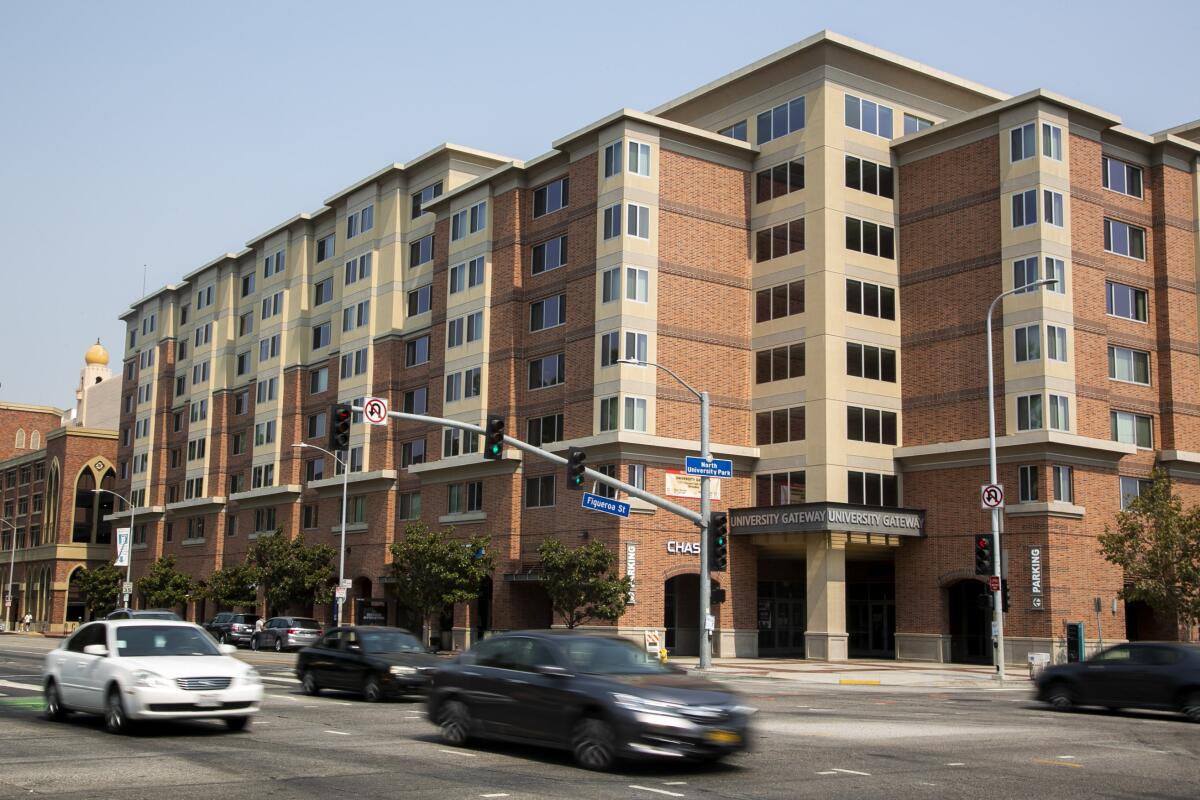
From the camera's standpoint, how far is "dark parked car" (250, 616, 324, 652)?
5406 cm

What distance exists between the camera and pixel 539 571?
165 feet

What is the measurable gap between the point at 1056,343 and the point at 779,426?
11.2 meters

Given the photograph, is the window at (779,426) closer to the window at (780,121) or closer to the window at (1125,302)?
the window at (780,121)

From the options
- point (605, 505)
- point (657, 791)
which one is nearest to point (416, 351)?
point (605, 505)

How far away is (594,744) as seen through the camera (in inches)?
552

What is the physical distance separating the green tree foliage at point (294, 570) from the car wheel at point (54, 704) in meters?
45.3

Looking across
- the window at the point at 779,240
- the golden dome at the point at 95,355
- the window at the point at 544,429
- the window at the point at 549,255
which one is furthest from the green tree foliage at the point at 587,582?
the golden dome at the point at 95,355

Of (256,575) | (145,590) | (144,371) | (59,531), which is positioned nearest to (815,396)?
(256,575)

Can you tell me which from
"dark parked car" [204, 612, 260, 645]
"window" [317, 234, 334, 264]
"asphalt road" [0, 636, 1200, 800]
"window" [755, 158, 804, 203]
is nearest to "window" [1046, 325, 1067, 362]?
"window" [755, 158, 804, 203]

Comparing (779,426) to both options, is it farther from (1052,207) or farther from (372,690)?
(372,690)

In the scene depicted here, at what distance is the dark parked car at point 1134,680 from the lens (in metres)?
22.8

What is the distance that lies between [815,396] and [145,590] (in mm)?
52003

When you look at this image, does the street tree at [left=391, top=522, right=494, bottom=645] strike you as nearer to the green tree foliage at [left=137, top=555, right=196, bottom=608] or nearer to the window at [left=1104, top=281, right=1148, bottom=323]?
the window at [left=1104, top=281, right=1148, bottom=323]

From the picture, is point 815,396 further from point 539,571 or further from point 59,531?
point 59,531
